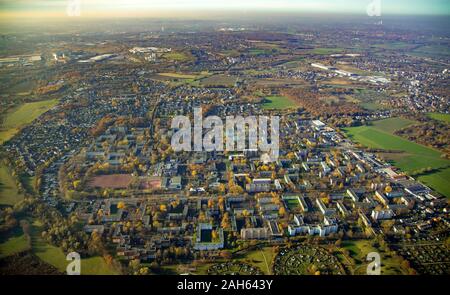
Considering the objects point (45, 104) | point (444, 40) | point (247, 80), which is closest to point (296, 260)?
point (45, 104)

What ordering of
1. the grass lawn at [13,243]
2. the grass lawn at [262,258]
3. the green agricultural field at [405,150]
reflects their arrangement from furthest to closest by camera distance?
the green agricultural field at [405,150] → the grass lawn at [13,243] → the grass lawn at [262,258]

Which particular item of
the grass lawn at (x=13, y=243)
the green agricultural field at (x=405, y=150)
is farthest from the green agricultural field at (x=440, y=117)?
the grass lawn at (x=13, y=243)

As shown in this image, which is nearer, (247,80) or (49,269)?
(49,269)

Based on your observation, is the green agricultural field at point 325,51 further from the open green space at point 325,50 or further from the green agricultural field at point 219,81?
the green agricultural field at point 219,81

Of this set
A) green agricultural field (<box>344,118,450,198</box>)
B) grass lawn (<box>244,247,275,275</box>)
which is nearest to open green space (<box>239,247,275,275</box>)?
grass lawn (<box>244,247,275,275</box>)
